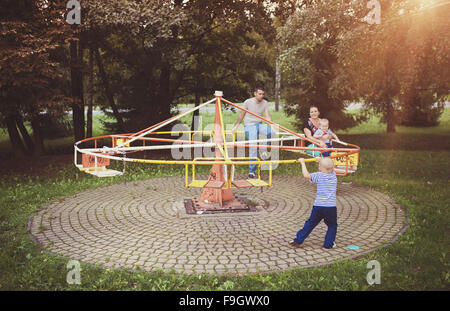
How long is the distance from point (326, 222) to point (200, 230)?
2188 mm

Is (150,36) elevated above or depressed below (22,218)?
above

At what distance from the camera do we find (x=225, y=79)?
17.6 m

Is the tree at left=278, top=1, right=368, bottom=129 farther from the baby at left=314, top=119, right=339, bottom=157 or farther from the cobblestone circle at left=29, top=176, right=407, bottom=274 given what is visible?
the cobblestone circle at left=29, top=176, right=407, bottom=274

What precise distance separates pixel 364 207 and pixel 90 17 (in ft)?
32.4

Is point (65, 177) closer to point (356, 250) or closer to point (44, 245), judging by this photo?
point (44, 245)

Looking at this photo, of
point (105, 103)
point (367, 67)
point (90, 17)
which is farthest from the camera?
point (105, 103)

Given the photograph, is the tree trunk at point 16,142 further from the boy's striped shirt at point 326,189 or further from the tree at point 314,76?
the boy's striped shirt at point 326,189

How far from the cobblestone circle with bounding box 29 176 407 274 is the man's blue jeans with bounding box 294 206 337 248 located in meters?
0.15

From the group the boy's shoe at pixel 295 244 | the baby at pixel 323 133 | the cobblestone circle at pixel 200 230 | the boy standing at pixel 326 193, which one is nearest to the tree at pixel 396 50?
the baby at pixel 323 133

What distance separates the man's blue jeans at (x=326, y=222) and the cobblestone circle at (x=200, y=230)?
15 centimetres

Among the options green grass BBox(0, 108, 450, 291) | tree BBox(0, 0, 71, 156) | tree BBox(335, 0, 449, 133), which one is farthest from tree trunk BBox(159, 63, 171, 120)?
tree BBox(335, 0, 449, 133)

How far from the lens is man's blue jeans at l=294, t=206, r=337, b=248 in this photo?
18.0 feet
